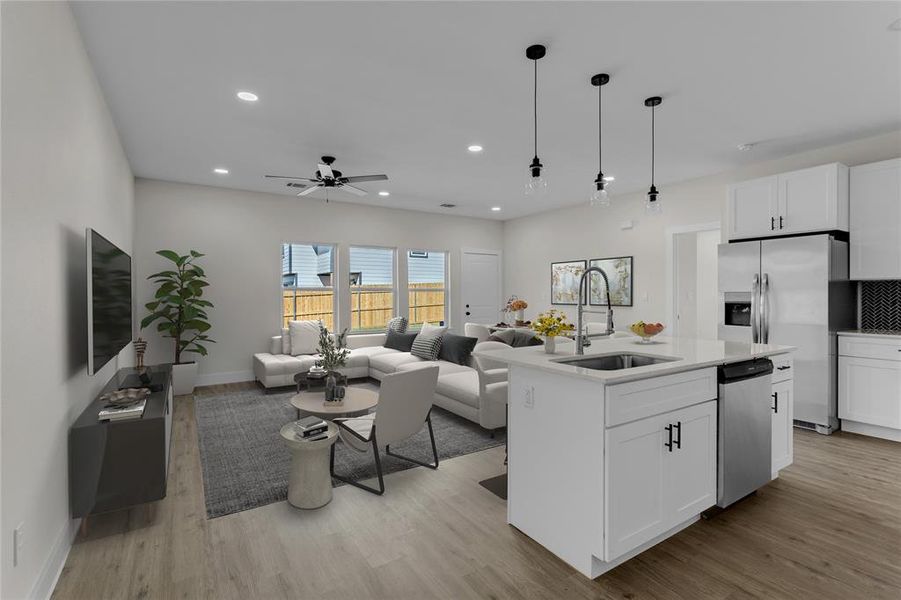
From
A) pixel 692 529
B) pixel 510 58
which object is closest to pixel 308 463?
pixel 692 529

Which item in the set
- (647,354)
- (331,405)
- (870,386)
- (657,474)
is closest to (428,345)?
(331,405)

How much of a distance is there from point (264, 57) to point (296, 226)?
425cm

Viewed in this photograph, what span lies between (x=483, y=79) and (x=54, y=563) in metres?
3.60

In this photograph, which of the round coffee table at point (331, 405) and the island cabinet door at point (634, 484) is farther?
the round coffee table at point (331, 405)

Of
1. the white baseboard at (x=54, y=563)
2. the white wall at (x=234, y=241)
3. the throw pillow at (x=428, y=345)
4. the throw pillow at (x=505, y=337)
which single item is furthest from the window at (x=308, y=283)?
the white baseboard at (x=54, y=563)

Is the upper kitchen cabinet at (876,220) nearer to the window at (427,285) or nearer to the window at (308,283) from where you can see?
the window at (427,285)

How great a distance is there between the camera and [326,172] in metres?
4.55

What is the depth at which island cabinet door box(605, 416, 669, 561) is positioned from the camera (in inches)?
77.4

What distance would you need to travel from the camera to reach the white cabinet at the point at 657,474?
1.98 metres

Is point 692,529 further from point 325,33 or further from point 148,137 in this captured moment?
point 148,137

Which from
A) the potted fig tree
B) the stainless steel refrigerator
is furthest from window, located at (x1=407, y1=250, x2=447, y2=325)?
the stainless steel refrigerator

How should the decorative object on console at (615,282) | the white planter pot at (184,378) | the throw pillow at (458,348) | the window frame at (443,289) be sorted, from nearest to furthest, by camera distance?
the throw pillow at (458,348) → the white planter pot at (184,378) → the decorative object on console at (615,282) → the window frame at (443,289)

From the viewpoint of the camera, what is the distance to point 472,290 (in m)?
8.73

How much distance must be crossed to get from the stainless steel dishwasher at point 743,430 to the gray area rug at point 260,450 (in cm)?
178
